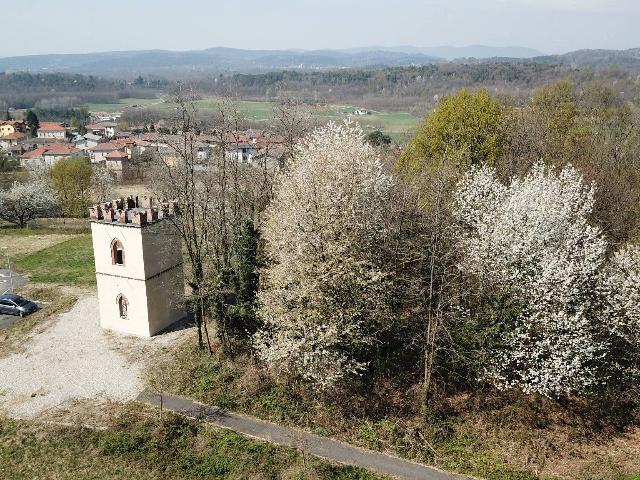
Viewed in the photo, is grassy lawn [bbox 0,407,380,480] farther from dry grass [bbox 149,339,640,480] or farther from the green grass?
the green grass

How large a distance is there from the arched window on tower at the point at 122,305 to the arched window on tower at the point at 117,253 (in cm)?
208

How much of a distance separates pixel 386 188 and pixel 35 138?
5705 inches

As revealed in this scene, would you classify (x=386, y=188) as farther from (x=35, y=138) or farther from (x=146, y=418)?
(x=35, y=138)

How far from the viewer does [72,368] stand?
95.0 feet

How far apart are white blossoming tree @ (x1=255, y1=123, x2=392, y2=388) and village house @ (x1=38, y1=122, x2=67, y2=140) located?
14278cm

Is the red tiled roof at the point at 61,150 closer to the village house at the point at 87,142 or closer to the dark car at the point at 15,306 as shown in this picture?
the village house at the point at 87,142

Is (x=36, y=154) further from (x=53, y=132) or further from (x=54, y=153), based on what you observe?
(x=53, y=132)

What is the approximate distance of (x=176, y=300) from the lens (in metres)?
33.6

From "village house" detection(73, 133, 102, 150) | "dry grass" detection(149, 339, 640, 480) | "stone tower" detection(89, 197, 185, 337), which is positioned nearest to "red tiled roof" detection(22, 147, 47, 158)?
"village house" detection(73, 133, 102, 150)

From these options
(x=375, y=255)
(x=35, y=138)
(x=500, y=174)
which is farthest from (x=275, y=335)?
(x=35, y=138)

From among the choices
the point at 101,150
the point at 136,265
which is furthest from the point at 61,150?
the point at 136,265

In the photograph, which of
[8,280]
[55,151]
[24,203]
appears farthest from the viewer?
[55,151]

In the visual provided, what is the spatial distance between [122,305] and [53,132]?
458ft

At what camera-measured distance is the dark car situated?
1412 inches
